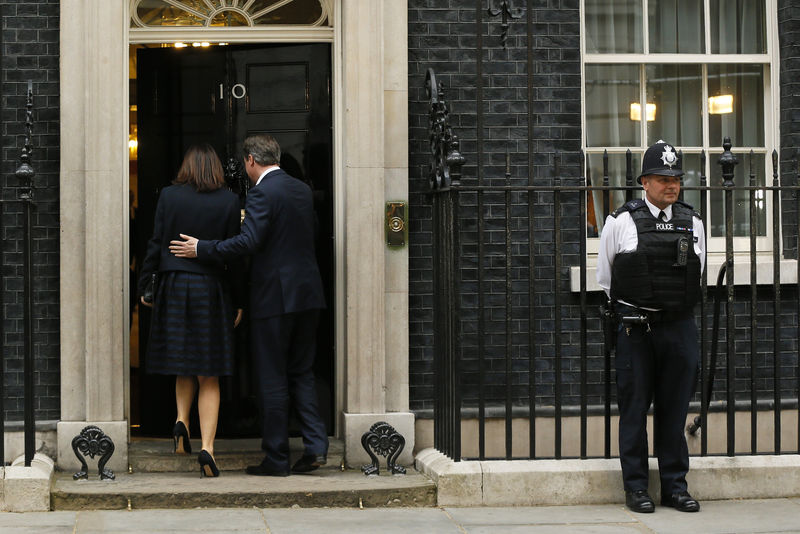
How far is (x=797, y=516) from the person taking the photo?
6.55m

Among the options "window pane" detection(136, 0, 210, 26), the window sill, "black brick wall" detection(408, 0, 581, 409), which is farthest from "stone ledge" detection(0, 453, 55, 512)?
the window sill

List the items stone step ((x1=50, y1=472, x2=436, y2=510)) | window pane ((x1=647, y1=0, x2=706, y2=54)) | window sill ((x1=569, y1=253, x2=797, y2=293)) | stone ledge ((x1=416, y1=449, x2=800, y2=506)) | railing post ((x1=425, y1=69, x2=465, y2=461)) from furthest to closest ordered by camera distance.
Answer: window pane ((x1=647, y1=0, x2=706, y2=54))
window sill ((x1=569, y1=253, x2=797, y2=293))
railing post ((x1=425, y1=69, x2=465, y2=461))
stone ledge ((x1=416, y1=449, x2=800, y2=506))
stone step ((x1=50, y1=472, x2=436, y2=510))

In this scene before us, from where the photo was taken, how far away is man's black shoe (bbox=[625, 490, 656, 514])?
6.60m

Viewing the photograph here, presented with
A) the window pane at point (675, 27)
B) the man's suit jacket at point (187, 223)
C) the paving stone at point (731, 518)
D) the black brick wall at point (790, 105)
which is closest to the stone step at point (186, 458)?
the man's suit jacket at point (187, 223)

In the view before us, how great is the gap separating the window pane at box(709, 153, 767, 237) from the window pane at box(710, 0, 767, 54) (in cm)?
71

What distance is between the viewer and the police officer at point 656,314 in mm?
6516

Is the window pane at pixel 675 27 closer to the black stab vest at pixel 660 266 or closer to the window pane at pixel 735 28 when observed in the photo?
the window pane at pixel 735 28

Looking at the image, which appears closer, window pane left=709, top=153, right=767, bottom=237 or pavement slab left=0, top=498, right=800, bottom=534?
pavement slab left=0, top=498, right=800, bottom=534

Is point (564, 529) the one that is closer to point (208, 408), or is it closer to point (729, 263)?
point (729, 263)

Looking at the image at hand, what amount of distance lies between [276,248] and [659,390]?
7.44 ft

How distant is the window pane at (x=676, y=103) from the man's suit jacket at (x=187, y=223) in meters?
2.88

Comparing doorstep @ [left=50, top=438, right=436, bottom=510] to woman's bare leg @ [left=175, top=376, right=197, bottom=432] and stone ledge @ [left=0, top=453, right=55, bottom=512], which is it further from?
woman's bare leg @ [left=175, top=376, right=197, bottom=432]

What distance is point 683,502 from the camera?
6637 millimetres

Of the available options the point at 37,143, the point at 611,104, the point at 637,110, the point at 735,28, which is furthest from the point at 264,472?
the point at 735,28
